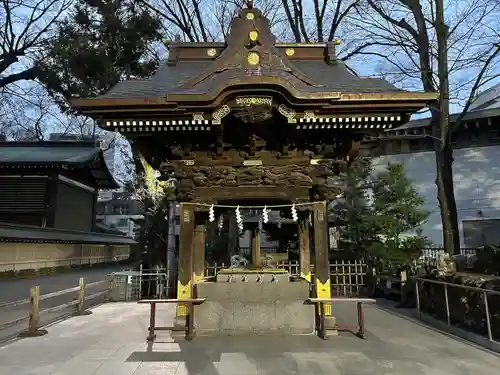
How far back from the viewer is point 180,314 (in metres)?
7.54

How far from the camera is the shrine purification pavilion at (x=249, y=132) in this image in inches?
265

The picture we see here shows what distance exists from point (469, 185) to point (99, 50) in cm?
1939

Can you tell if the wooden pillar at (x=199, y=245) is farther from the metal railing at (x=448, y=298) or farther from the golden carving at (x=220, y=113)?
the metal railing at (x=448, y=298)

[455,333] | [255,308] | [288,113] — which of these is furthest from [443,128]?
[255,308]

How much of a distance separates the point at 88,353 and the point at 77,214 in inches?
949

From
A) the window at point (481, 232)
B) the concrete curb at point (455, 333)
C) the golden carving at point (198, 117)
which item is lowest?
the concrete curb at point (455, 333)

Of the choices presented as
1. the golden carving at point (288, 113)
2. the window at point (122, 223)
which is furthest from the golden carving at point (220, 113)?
the window at point (122, 223)

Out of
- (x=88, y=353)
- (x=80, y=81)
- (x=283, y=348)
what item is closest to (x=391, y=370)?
(x=283, y=348)

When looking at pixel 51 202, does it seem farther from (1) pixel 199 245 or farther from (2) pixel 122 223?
(2) pixel 122 223

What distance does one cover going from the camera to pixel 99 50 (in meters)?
17.6

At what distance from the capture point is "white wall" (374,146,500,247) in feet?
60.1

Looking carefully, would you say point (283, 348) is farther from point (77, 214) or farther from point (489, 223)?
point (77, 214)

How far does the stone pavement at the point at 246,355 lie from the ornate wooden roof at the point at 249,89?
4077 mm

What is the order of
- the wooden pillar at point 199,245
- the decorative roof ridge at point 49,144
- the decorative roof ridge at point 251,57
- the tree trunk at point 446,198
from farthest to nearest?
the decorative roof ridge at point 49,144 < the tree trunk at point 446,198 < the wooden pillar at point 199,245 < the decorative roof ridge at point 251,57
